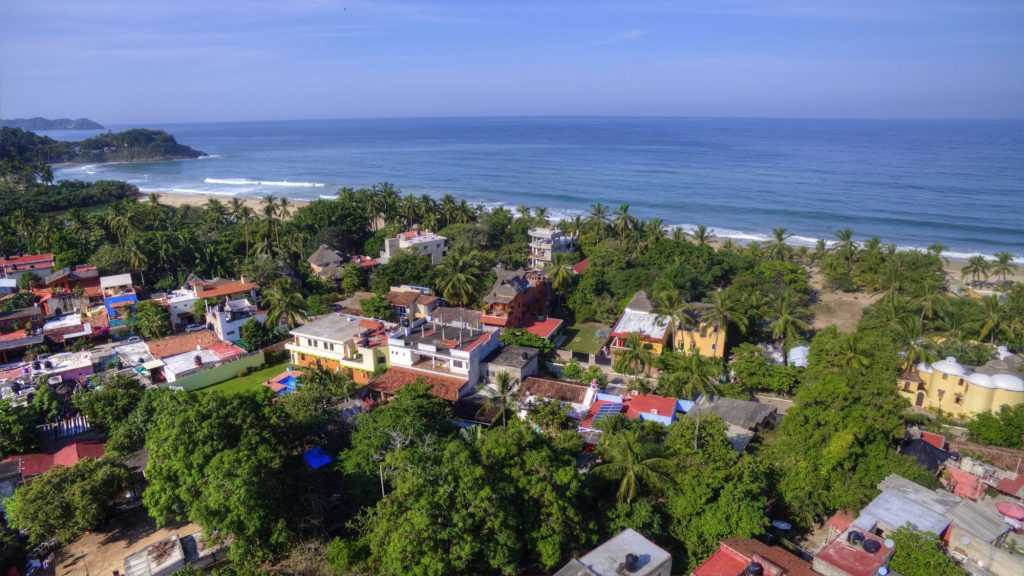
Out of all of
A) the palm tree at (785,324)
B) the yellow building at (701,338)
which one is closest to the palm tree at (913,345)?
the palm tree at (785,324)

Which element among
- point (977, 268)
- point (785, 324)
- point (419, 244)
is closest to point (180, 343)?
point (419, 244)

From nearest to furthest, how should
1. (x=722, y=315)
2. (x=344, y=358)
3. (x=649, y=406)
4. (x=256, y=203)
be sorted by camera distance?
(x=649, y=406) < (x=344, y=358) < (x=722, y=315) < (x=256, y=203)

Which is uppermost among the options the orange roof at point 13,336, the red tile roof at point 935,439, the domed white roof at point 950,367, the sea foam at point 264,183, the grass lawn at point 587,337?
the sea foam at point 264,183

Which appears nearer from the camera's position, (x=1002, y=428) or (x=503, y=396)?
(x=1002, y=428)

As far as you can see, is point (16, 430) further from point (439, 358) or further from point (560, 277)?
point (560, 277)

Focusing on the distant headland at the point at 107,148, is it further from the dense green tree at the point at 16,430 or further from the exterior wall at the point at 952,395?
the exterior wall at the point at 952,395

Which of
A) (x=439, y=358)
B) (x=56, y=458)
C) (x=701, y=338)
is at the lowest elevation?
(x=56, y=458)
